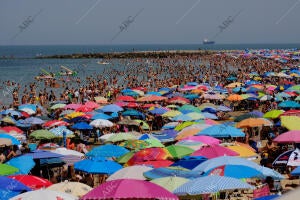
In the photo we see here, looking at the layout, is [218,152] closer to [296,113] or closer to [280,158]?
[280,158]

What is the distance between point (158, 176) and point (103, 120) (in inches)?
342

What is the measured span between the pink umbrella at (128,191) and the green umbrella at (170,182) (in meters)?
1.02

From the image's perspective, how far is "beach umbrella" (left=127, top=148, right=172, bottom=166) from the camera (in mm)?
9781

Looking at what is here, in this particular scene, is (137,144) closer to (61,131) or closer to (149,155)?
(149,155)

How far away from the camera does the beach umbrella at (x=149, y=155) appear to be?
9.78 m

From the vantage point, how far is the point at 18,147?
13023mm

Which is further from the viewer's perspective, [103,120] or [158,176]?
[103,120]

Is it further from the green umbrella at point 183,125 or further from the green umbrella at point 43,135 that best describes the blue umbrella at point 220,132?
the green umbrella at point 43,135

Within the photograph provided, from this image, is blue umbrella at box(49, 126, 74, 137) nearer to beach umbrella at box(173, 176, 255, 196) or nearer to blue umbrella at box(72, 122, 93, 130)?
blue umbrella at box(72, 122, 93, 130)

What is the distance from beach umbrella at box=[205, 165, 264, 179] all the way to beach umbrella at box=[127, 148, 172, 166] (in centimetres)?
194

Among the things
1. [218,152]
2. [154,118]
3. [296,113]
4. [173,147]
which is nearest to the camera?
[218,152]

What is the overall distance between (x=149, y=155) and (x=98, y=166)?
1.18 m

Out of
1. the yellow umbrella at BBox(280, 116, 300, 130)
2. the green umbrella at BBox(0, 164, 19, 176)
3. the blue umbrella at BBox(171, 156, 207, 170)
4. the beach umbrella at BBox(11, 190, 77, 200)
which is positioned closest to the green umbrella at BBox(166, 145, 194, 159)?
the blue umbrella at BBox(171, 156, 207, 170)

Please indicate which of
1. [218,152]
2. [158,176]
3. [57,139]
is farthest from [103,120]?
[158,176]
